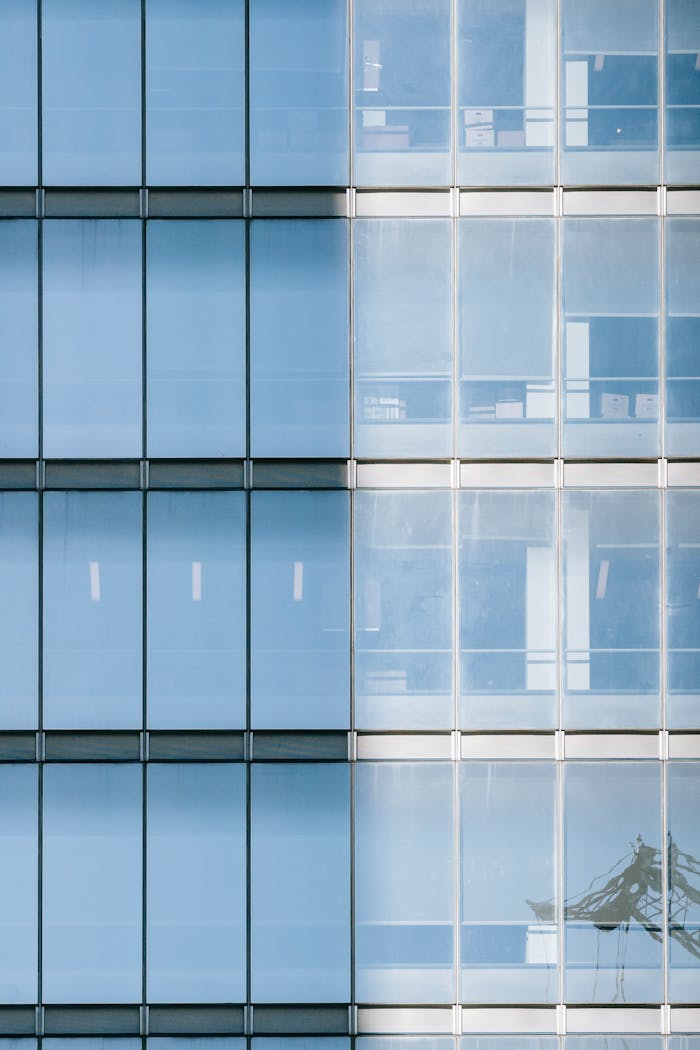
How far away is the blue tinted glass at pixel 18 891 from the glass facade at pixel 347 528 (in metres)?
0.05

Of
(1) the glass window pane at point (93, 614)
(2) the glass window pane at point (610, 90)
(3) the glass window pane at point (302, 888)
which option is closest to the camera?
(3) the glass window pane at point (302, 888)

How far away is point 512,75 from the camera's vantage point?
33.4 ft

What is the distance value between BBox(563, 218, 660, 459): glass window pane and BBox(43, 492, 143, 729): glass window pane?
577 centimetres

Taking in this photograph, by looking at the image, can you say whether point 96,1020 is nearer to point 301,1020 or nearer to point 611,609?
point 301,1020

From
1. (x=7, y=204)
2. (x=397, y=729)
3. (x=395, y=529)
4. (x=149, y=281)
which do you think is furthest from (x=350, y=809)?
(x=7, y=204)

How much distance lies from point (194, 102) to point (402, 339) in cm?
399

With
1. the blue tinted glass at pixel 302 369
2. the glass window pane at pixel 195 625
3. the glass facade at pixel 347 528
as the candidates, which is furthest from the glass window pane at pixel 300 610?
the blue tinted glass at pixel 302 369

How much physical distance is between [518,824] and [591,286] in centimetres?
686

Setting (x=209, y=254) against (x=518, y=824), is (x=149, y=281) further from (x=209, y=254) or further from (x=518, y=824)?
(x=518, y=824)

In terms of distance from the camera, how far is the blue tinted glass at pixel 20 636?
10102mm

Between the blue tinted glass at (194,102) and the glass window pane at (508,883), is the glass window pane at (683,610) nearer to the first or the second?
the glass window pane at (508,883)

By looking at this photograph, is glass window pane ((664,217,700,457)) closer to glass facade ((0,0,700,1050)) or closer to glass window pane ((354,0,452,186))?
glass facade ((0,0,700,1050))

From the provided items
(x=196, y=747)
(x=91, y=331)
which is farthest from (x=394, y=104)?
(x=196, y=747)

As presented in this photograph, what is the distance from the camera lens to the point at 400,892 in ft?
32.9
